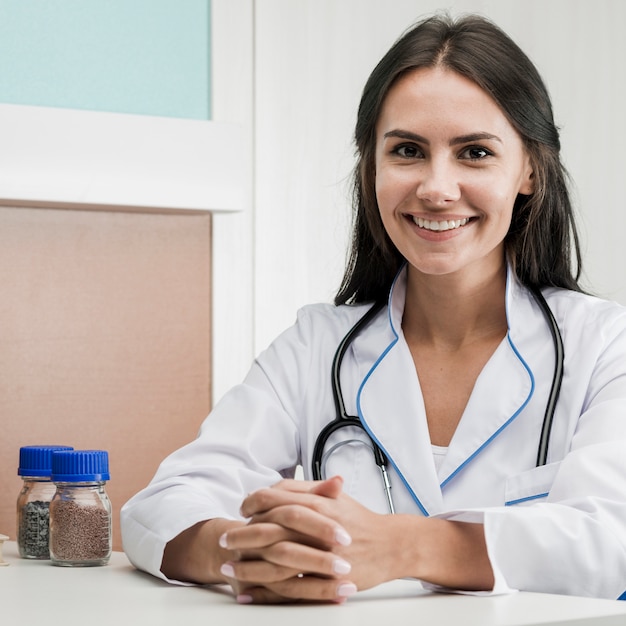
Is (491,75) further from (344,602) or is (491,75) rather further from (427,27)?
(344,602)

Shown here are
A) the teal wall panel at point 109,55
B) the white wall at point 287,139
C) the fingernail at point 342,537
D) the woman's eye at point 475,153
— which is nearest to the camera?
the fingernail at point 342,537

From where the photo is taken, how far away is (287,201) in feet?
6.29

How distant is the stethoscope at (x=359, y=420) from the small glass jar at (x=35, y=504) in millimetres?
337

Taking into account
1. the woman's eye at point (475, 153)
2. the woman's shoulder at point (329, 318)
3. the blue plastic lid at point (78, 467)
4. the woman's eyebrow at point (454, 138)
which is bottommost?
the blue plastic lid at point (78, 467)

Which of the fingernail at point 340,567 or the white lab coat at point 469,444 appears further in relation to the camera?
the white lab coat at point 469,444

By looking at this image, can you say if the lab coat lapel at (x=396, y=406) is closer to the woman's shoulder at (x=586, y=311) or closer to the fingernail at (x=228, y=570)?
the woman's shoulder at (x=586, y=311)

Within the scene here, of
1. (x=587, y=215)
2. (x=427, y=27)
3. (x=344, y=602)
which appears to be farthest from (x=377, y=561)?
(x=587, y=215)

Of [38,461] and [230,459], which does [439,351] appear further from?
[38,461]

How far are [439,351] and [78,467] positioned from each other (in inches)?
20.8

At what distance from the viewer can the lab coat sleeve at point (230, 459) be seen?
115cm

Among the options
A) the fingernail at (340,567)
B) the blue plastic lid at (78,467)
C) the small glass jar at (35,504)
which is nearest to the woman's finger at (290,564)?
the fingernail at (340,567)

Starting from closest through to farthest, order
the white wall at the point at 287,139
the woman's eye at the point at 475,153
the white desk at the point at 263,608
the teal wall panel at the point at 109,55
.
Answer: the white desk at the point at 263,608, the woman's eye at the point at 475,153, the teal wall panel at the point at 109,55, the white wall at the point at 287,139

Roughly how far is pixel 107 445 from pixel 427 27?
831mm

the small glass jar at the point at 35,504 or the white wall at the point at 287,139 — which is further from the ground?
the white wall at the point at 287,139
